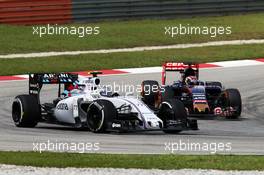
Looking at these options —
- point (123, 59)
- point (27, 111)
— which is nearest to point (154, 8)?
point (123, 59)

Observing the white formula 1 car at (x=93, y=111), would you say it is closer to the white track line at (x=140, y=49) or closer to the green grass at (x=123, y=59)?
the green grass at (x=123, y=59)

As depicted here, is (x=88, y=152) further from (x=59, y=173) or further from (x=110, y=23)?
(x=110, y=23)

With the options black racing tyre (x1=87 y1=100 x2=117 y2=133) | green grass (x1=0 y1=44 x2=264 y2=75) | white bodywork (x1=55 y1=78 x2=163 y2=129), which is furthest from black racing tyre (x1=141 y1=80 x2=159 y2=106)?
green grass (x1=0 y1=44 x2=264 y2=75)

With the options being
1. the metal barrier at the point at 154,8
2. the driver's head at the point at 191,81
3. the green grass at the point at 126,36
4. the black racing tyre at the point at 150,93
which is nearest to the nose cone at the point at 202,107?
the driver's head at the point at 191,81

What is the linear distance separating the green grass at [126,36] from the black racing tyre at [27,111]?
11.9 meters

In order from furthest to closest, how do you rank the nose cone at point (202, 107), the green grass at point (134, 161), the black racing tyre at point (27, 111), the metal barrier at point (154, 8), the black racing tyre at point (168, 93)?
the metal barrier at point (154, 8) < the black racing tyre at point (168, 93) < the nose cone at point (202, 107) < the black racing tyre at point (27, 111) < the green grass at point (134, 161)

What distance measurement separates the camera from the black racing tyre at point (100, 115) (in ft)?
53.5

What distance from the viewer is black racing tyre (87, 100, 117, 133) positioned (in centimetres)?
1631

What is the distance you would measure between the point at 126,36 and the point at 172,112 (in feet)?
51.9

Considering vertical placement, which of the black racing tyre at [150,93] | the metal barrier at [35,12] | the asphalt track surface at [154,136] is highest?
the metal barrier at [35,12]

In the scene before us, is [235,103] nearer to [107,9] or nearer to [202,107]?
[202,107]

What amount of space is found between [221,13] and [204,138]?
66.8 feet

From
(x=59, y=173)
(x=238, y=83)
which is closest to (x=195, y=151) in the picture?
(x=59, y=173)

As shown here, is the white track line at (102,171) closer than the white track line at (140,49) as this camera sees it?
Yes
